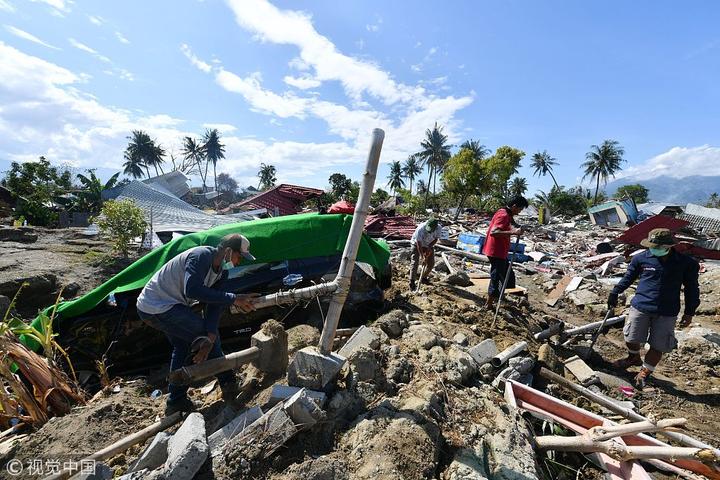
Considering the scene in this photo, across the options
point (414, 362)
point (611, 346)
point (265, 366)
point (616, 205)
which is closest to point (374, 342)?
point (414, 362)

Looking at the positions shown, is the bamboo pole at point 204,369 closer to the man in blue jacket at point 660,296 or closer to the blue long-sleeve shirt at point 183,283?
the blue long-sleeve shirt at point 183,283

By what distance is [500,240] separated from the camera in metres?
5.28

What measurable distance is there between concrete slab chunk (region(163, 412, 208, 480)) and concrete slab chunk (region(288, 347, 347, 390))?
692 millimetres

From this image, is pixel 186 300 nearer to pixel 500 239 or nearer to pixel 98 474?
pixel 98 474

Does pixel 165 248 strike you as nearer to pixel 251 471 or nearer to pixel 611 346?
pixel 251 471

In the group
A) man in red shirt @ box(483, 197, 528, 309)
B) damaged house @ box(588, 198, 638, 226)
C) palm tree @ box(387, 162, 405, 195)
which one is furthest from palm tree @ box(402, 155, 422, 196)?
man in red shirt @ box(483, 197, 528, 309)

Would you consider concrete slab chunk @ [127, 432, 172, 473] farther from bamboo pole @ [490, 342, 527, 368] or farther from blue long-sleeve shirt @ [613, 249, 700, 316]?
blue long-sleeve shirt @ [613, 249, 700, 316]

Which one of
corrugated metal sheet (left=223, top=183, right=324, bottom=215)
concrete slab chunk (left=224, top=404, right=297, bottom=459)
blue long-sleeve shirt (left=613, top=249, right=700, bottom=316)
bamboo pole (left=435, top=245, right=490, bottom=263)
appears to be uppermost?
corrugated metal sheet (left=223, top=183, right=324, bottom=215)

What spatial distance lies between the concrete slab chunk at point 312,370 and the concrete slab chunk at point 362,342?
553mm

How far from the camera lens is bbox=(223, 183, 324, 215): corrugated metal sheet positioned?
2187 centimetres

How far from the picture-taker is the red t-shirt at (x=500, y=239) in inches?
203

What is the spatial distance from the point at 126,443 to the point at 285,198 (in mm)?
20329

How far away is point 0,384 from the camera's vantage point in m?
2.96

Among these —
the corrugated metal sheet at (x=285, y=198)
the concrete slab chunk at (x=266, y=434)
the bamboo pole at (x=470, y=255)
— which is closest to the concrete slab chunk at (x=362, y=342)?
the concrete slab chunk at (x=266, y=434)
